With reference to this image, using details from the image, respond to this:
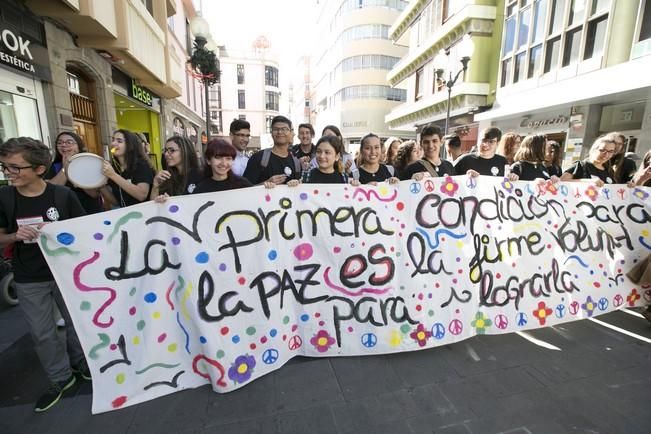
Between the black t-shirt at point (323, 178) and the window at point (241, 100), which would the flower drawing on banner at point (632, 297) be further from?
the window at point (241, 100)

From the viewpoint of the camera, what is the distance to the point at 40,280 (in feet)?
7.06

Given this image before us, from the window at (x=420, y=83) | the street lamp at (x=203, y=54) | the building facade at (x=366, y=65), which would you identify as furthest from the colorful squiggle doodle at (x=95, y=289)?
the building facade at (x=366, y=65)

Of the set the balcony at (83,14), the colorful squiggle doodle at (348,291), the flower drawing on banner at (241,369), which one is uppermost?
the balcony at (83,14)

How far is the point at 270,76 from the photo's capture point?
5212 cm

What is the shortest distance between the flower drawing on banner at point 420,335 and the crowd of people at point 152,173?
1260mm

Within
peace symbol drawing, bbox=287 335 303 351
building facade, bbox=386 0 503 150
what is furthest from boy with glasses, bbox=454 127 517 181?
building facade, bbox=386 0 503 150

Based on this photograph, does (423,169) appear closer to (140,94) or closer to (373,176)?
(373,176)

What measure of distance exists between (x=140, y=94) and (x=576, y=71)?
530 inches

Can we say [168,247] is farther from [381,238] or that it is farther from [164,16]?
[164,16]

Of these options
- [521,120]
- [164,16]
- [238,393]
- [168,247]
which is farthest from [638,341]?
[164,16]

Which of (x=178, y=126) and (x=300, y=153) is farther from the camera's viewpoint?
(x=178, y=126)

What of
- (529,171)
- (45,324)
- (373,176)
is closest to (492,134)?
(529,171)

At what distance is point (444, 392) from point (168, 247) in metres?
2.19

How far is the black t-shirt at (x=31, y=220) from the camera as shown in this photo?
2.07 meters
